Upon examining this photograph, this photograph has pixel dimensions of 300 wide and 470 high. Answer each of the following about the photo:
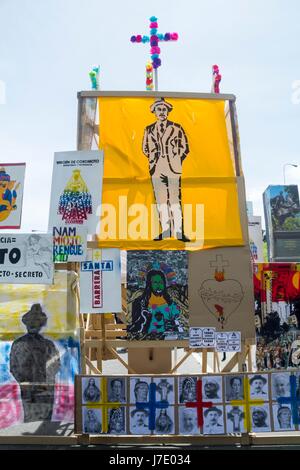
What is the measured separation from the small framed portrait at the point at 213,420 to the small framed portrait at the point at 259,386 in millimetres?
393

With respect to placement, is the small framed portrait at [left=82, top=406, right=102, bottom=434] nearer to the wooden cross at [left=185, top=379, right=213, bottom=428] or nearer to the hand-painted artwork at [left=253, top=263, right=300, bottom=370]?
the wooden cross at [left=185, top=379, right=213, bottom=428]

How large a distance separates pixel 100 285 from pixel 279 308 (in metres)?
2.38

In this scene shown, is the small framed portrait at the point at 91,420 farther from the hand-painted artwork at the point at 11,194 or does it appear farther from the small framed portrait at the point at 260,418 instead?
the hand-painted artwork at the point at 11,194

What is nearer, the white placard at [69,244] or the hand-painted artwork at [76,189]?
the white placard at [69,244]

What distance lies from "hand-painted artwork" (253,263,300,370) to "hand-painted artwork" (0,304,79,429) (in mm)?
2419

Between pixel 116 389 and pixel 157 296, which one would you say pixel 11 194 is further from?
pixel 116 389

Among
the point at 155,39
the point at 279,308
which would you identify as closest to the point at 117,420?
the point at 279,308

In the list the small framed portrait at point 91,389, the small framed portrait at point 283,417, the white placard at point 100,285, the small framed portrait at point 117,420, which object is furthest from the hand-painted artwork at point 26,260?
the small framed portrait at point 283,417

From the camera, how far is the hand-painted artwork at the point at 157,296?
5348 mm

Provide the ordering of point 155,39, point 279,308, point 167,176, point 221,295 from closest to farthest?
1. point 221,295
2. point 167,176
3. point 279,308
4. point 155,39

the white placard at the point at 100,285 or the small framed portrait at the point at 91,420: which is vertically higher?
the white placard at the point at 100,285

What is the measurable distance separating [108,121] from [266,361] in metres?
3.69

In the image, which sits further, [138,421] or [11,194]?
[11,194]

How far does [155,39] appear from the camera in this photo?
6949 millimetres
